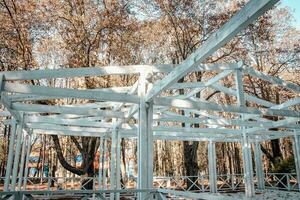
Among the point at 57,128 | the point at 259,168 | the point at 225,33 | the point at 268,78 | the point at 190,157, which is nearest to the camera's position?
the point at 225,33

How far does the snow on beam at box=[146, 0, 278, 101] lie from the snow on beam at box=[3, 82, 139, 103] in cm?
83

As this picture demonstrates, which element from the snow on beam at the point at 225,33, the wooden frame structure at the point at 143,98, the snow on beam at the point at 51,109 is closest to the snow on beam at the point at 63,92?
the wooden frame structure at the point at 143,98

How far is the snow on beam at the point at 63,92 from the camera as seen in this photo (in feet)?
15.1

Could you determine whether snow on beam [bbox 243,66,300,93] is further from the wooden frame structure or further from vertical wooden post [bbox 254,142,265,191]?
vertical wooden post [bbox 254,142,265,191]

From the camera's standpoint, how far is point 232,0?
43.0 feet

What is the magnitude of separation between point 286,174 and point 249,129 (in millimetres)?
4490

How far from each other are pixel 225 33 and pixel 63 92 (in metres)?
2.92

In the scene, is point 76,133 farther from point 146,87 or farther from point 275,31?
point 275,31

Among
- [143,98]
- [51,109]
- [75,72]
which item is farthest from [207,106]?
[51,109]

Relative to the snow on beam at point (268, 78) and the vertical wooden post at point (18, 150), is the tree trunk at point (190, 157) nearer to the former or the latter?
the snow on beam at point (268, 78)

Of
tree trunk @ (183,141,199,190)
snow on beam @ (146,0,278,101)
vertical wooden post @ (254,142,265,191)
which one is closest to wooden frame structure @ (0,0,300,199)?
snow on beam @ (146,0,278,101)

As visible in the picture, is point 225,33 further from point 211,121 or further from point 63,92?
point 211,121

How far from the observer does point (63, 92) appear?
15.8ft

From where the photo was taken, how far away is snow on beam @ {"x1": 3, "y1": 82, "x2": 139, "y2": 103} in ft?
15.1
